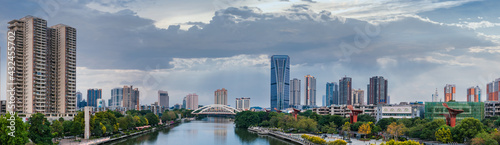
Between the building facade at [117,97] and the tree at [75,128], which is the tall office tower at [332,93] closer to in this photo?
the building facade at [117,97]

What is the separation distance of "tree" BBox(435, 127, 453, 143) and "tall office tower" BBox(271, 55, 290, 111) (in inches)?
6258

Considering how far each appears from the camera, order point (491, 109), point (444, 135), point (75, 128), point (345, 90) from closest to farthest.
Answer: point (444, 135), point (75, 128), point (491, 109), point (345, 90)

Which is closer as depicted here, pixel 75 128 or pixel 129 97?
pixel 75 128

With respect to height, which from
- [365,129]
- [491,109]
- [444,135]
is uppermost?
[491,109]

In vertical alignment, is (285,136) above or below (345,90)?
below

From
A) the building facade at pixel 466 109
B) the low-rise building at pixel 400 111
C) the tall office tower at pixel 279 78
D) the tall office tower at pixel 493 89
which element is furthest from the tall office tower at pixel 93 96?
the building facade at pixel 466 109

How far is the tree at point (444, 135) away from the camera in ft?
111

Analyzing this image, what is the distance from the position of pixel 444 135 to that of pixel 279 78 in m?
161

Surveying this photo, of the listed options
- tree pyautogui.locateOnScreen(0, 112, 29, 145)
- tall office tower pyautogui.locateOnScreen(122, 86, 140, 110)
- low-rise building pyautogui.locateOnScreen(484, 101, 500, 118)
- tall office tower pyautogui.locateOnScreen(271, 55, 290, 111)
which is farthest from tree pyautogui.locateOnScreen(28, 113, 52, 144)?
tall office tower pyautogui.locateOnScreen(271, 55, 290, 111)

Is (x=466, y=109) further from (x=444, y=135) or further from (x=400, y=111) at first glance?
(x=444, y=135)

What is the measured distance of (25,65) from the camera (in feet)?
156

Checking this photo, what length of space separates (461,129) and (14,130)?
32.0 m

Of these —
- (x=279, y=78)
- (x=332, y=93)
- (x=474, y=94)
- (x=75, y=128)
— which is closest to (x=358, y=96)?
(x=332, y=93)

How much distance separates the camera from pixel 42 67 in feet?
161
